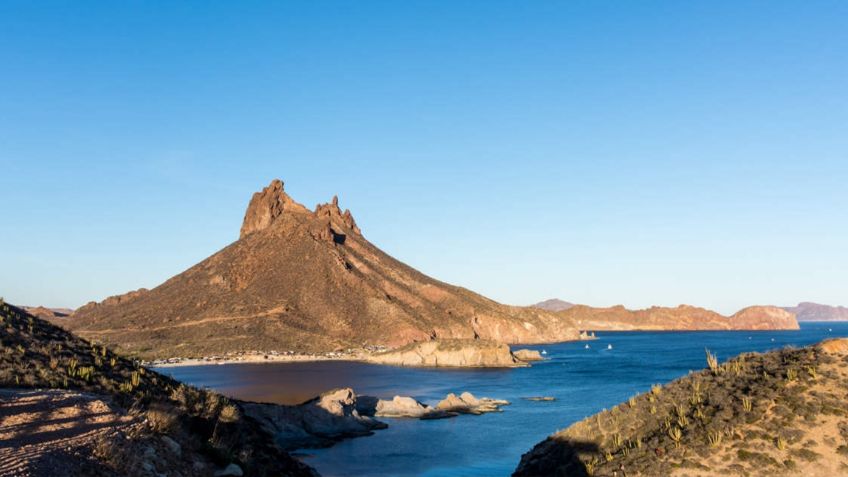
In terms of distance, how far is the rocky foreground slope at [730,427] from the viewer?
16.9 m

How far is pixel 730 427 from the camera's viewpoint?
1833 cm

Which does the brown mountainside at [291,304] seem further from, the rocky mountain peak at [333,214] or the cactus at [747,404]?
the cactus at [747,404]

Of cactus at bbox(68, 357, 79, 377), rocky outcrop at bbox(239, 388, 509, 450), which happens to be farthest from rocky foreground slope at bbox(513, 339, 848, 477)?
rocky outcrop at bbox(239, 388, 509, 450)

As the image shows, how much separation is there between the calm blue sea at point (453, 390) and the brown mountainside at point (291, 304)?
24575mm

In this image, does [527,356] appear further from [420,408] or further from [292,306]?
[420,408]

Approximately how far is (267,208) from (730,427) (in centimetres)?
17445

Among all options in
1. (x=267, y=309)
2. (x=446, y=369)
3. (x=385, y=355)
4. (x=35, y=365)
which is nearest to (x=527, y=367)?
(x=446, y=369)

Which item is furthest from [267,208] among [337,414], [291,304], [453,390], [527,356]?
[337,414]

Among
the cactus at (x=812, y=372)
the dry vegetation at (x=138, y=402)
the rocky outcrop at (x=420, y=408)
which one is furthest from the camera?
the rocky outcrop at (x=420, y=408)

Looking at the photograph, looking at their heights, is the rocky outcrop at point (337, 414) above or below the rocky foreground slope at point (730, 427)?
below

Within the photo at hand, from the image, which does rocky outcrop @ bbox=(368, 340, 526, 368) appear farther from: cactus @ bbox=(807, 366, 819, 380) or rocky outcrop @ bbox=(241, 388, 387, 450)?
cactus @ bbox=(807, 366, 819, 380)

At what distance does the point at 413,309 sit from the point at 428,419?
9839 centimetres

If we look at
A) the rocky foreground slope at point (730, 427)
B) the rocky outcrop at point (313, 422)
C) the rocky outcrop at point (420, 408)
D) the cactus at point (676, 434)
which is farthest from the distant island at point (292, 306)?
the cactus at point (676, 434)

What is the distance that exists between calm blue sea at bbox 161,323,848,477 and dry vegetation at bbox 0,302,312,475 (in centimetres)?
1817
